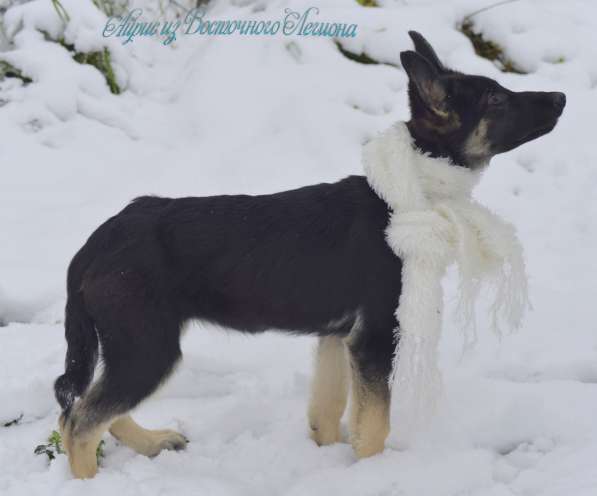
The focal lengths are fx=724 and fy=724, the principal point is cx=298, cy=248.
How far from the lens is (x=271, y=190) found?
584 cm

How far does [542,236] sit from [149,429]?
3.12m

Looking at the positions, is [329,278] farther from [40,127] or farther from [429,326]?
[40,127]

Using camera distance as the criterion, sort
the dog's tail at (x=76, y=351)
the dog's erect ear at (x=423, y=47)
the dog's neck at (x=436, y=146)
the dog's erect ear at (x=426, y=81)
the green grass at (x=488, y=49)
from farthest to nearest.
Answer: the green grass at (x=488, y=49) < the dog's erect ear at (x=423, y=47) < the dog's neck at (x=436, y=146) < the dog's tail at (x=76, y=351) < the dog's erect ear at (x=426, y=81)

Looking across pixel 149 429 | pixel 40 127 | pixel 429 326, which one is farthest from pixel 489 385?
pixel 40 127

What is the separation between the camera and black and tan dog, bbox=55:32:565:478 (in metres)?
3.04

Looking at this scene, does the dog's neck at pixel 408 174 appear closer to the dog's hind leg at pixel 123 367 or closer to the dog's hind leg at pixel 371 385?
the dog's hind leg at pixel 371 385

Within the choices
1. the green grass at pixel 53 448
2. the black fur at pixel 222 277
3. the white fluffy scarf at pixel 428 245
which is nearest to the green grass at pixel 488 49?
the white fluffy scarf at pixel 428 245

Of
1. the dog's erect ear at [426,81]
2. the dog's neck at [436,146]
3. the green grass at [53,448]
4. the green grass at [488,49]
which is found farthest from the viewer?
the green grass at [488,49]

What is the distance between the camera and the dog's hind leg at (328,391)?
3.51 meters

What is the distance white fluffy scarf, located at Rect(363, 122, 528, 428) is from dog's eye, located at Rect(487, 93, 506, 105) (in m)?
0.32

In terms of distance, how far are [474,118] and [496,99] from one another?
0.14 meters

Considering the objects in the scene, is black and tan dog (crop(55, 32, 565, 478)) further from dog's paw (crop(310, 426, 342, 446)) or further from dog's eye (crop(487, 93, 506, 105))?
dog's paw (crop(310, 426, 342, 446))

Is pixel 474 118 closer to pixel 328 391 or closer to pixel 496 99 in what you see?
pixel 496 99

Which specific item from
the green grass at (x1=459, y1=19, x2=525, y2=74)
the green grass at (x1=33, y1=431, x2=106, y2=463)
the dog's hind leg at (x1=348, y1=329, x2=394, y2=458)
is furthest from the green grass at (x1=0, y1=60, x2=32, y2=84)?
the dog's hind leg at (x1=348, y1=329, x2=394, y2=458)
